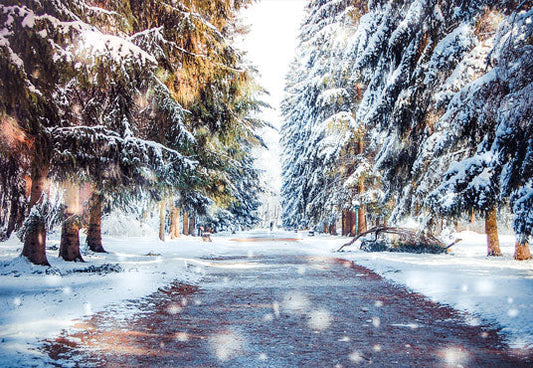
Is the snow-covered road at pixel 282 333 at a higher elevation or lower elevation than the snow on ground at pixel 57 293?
lower

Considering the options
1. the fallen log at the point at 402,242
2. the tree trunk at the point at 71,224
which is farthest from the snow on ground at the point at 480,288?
the tree trunk at the point at 71,224

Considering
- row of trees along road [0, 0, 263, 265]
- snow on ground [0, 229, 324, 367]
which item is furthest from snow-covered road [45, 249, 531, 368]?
row of trees along road [0, 0, 263, 265]

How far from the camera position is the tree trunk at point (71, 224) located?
9.95 meters

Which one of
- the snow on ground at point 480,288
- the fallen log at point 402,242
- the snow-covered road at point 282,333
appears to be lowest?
the snow-covered road at point 282,333

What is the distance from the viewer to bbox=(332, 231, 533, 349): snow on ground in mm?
6114

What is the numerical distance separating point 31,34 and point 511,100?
7.16 metres

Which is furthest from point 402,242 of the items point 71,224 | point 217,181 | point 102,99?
point 102,99

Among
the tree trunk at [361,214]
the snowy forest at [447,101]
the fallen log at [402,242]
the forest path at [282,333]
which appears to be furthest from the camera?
the tree trunk at [361,214]

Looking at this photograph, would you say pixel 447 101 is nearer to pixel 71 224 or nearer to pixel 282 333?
pixel 282 333

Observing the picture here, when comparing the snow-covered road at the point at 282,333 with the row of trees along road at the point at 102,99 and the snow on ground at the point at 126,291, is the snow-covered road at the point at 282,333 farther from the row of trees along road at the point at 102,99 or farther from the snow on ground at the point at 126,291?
the row of trees along road at the point at 102,99

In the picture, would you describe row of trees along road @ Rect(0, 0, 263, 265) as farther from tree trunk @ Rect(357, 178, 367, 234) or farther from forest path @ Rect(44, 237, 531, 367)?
tree trunk @ Rect(357, 178, 367, 234)

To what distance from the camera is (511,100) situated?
6785 millimetres

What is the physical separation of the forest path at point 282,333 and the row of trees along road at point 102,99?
2872mm

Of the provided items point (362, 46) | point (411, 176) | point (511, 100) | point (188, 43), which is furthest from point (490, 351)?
point (362, 46)
